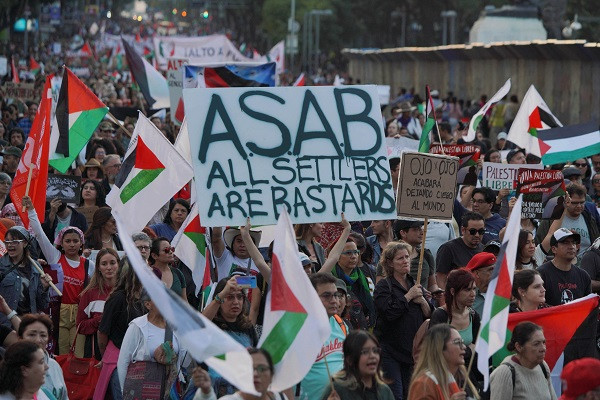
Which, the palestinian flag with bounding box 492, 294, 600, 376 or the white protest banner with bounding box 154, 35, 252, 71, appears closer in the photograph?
the palestinian flag with bounding box 492, 294, 600, 376

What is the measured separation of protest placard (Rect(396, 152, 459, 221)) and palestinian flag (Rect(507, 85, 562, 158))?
6.43 meters

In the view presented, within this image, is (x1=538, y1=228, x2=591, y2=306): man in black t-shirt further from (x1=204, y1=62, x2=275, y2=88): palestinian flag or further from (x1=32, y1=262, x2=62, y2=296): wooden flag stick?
(x1=204, y1=62, x2=275, y2=88): palestinian flag

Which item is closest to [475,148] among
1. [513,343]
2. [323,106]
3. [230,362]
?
[323,106]

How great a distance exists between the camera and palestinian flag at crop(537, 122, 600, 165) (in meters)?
15.6

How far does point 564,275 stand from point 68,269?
3326 mm

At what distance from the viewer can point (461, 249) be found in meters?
10.5

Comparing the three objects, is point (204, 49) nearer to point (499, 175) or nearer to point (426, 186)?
point (499, 175)

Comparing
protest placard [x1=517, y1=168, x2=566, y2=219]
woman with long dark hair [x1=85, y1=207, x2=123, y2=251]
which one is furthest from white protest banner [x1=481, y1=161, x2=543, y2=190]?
woman with long dark hair [x1=85, y1=207, x2=123, y2=251]

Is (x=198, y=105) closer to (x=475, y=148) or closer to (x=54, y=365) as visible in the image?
A: (x=54, y=365)

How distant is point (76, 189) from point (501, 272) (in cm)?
618

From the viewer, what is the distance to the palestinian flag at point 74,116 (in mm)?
12918

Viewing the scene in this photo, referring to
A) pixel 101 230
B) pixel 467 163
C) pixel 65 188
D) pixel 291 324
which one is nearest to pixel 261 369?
pixel 291 324

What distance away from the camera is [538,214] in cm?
1180

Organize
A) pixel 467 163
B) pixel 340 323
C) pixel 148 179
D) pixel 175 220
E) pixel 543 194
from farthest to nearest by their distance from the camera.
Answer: pixel 467 163 < pixel 543 194 < pixel 175 220 < pixel 148 179 < pixel 340 323
